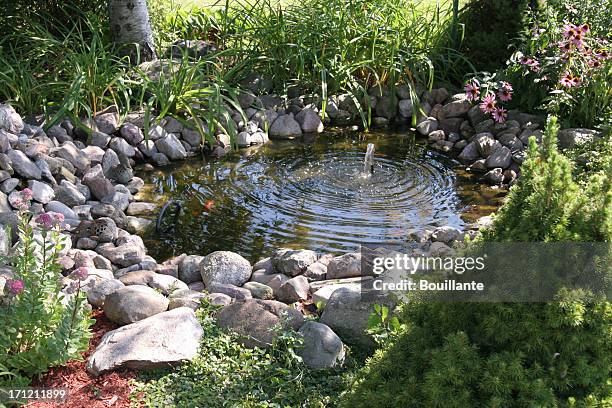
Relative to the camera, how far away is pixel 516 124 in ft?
21.6

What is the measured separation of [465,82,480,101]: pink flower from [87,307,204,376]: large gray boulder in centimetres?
418

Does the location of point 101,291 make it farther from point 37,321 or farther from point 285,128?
point 285,128

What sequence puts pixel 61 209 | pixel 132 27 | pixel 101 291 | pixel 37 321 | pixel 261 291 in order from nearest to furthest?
pixel 37 321 → pixel 101 291 → pixel 261 291 → pixel 61 209 → pixel 132 27

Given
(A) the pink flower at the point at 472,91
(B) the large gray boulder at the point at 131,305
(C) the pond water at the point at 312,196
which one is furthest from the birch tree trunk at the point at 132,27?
(B) the large gray boulder at the point at 131,305

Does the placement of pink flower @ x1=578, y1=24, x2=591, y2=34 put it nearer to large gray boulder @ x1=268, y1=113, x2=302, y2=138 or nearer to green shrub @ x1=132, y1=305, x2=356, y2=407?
large gray boulder @ x1=268, y1=113, x2=302, y2=138

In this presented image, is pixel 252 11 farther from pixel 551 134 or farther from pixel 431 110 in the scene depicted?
pixel 551 134

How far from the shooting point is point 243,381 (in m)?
3.04

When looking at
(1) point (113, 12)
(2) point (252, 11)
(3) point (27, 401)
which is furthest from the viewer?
(2) point (252, 11)

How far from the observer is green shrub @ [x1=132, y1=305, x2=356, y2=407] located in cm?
293

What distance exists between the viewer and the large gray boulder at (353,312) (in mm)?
3361

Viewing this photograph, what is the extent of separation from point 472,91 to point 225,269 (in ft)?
11.3

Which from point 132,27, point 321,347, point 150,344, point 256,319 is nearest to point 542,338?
point 321,347

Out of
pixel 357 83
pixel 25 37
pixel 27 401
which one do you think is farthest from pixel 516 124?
pixel 27 401

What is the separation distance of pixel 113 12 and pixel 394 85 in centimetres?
270
